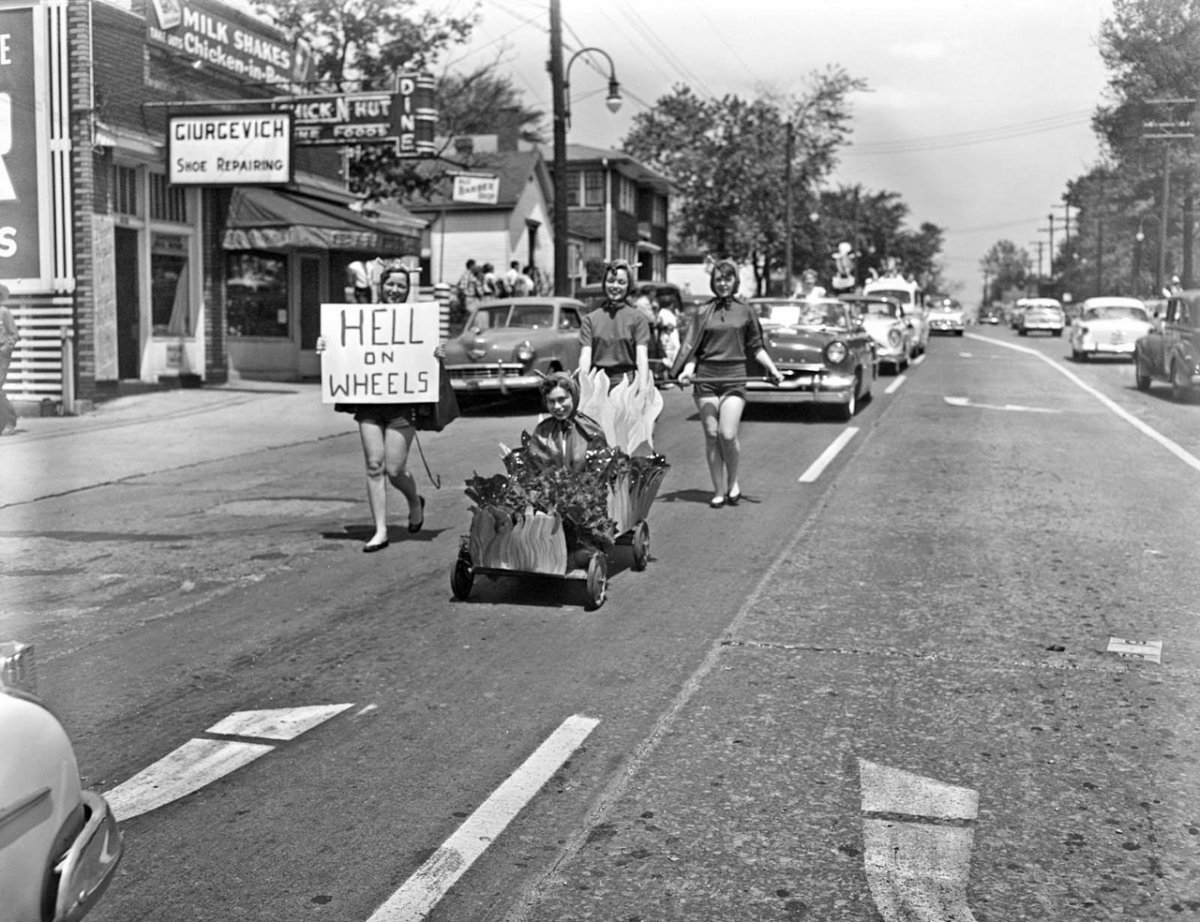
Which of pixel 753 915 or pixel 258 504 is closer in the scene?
pixel 753 915

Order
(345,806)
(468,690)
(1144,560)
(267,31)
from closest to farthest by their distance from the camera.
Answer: (345,806), (468,690), (1144,560), (267,31)

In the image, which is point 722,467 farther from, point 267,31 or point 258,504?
point 267,31

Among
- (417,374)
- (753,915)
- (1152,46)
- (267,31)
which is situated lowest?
(753,915)

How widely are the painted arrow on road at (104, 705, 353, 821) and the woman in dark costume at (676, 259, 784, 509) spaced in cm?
557

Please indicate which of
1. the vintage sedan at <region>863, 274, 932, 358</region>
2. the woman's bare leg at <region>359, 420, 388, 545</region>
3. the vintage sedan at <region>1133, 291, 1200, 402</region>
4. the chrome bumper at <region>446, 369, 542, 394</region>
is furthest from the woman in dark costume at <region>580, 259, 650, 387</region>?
the vintage sedan at <region>863, 274, 932, 358</region>

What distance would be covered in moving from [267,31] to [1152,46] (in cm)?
1834

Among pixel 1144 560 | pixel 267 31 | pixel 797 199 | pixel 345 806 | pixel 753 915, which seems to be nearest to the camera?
pixel 753 915

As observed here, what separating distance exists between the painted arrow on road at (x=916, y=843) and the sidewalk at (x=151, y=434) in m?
8.69

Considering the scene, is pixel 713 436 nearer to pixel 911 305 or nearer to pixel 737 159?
pixel 911 305

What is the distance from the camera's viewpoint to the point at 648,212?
63.6 m

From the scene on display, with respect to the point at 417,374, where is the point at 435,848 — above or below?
below

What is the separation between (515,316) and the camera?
2098 centimetres

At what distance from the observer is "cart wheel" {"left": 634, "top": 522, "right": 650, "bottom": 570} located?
8.41 m

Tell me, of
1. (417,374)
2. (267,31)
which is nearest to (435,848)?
(417,374)
